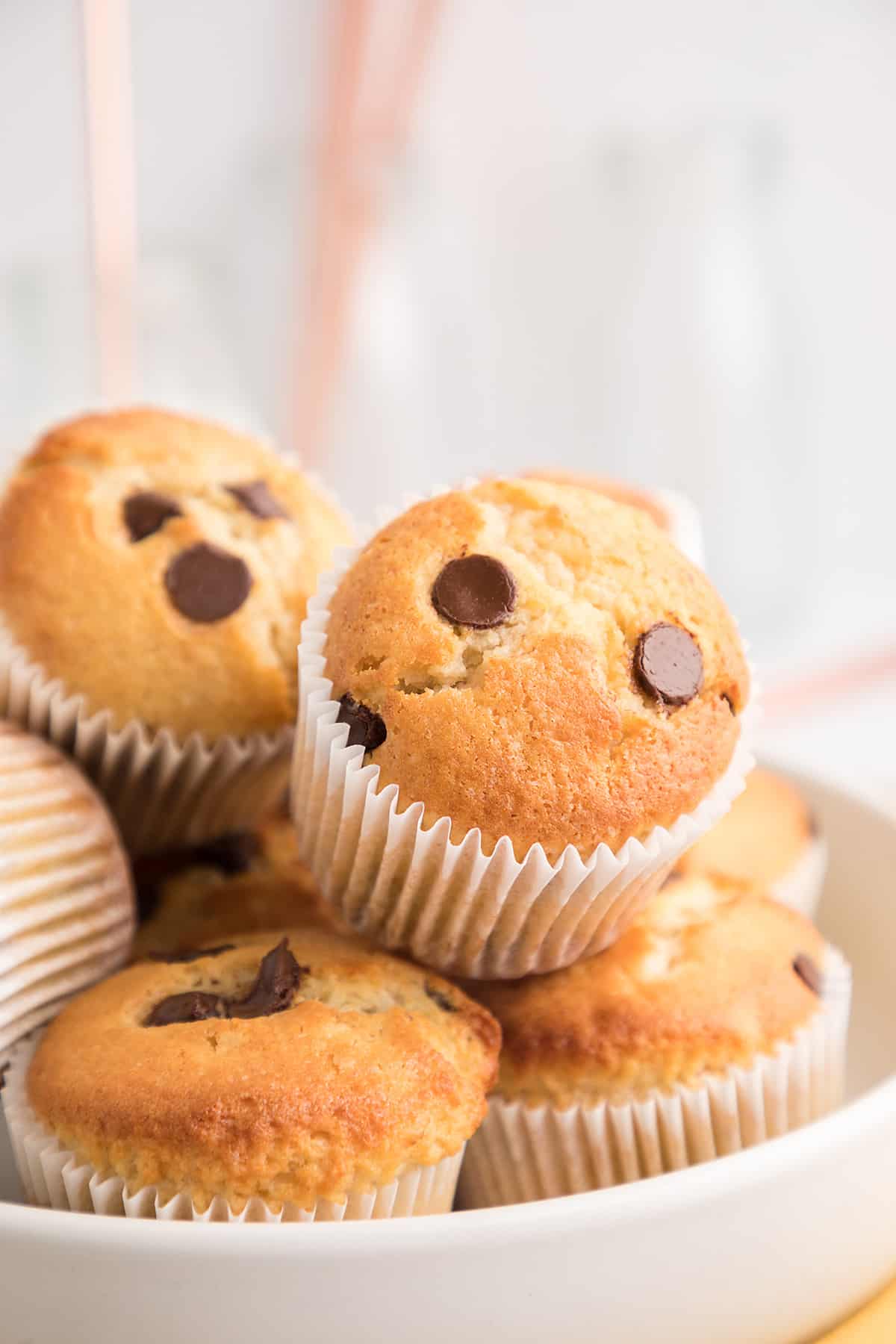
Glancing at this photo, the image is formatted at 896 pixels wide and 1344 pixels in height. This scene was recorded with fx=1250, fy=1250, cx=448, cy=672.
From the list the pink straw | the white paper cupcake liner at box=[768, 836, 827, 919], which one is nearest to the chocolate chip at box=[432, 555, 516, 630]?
the white paper cupcake liner at box=[768, 836, 827, 919]

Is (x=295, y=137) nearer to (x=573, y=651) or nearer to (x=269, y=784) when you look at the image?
(x=269, y=784)

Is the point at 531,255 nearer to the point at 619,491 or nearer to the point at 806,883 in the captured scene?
the point at 619,491

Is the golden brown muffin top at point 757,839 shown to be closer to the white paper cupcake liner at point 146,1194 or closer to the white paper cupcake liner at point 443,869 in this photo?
the white paper cupcake liner at point 443,869

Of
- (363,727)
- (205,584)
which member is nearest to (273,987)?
(363,727)

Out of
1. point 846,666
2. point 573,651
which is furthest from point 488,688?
point 846,666

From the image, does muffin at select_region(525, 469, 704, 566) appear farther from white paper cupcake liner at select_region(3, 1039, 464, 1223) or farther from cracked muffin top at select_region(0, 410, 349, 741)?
white paper cupcake liner at select_region(3, 1039, 464, 1223)
